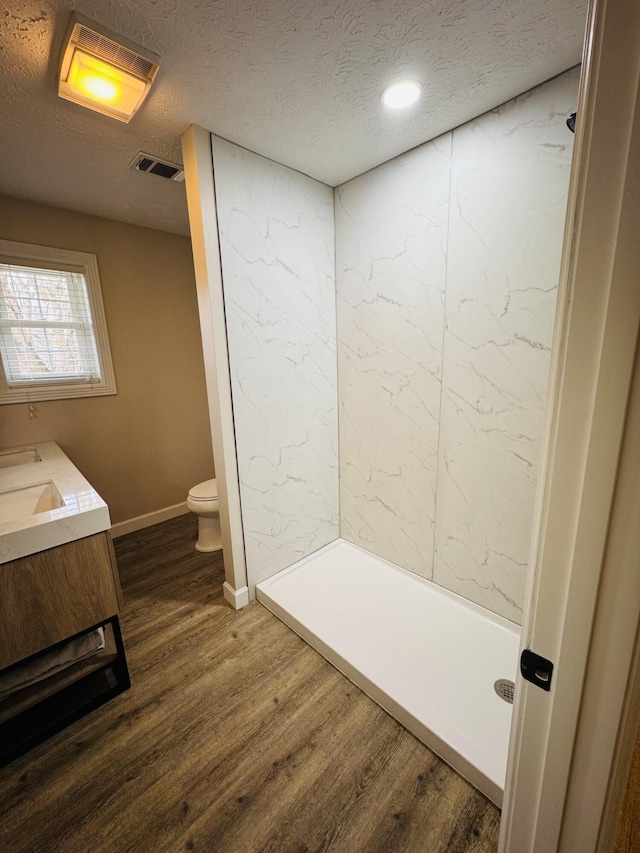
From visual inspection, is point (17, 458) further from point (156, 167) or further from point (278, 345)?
point (156, 167)

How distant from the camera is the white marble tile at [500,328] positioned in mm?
1436

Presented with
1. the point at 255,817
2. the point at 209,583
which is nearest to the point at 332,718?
the point at 255,817

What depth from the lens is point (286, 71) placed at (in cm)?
130

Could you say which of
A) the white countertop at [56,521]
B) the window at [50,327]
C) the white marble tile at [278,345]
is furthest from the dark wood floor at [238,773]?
the window at [50,327]

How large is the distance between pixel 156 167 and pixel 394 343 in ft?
5.40

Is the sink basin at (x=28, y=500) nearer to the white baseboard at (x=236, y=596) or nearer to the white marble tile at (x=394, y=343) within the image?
the white baseboard at (x=236, y=596)

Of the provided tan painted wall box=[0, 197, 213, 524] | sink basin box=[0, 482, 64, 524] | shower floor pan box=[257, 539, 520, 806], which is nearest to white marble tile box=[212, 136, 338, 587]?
shower floor pan box=[257, 539, 520, 806]

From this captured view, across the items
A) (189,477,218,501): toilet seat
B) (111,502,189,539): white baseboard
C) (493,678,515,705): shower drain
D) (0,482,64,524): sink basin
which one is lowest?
(493,678,515,705): shower drain

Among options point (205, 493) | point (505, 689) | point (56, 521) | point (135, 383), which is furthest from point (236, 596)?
point (135, 383)

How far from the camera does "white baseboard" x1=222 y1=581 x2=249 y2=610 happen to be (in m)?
2.04

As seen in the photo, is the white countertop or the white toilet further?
the white toilet

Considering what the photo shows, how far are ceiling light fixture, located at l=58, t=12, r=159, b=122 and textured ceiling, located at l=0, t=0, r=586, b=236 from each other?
0.11ft

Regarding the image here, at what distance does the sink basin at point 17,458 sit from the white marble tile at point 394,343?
79.7 inches

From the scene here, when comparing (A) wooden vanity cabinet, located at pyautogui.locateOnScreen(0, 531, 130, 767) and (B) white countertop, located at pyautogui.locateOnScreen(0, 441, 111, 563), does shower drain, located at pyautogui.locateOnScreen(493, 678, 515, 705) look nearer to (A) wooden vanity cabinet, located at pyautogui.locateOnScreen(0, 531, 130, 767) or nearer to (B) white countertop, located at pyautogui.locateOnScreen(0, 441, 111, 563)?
(A) wooden vanity cabinet, located at pyautogui.locateOnScreen(0, 531, 130, 767)
